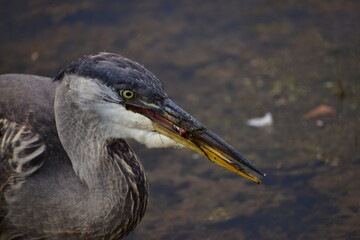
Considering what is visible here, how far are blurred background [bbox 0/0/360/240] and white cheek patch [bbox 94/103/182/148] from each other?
141cm

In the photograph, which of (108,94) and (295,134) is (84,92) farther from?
(295,134)

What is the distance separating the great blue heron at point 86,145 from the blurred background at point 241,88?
3.57 feet

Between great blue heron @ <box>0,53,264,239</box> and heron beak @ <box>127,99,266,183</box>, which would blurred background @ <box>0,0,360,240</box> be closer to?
great blue heron @ <box>0,53,264,239</box>

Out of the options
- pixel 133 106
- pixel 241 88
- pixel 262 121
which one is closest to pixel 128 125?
pixel 133 106

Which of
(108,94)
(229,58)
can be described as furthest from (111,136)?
(229,58)

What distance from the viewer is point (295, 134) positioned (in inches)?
216

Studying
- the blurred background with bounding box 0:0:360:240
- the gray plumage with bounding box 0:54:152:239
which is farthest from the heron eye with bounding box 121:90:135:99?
the blurred background with bounding box 0:0:360:240

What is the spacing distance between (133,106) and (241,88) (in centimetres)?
292

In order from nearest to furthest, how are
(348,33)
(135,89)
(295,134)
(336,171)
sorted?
(135,89) → (336,171) → (295,134) → (348,33)

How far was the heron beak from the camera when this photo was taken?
11.2ft

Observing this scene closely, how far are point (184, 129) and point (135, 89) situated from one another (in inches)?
15.4

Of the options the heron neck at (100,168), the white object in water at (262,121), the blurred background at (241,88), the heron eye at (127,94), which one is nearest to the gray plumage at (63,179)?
the heron neck at (100,168)

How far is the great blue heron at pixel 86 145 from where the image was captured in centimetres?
343

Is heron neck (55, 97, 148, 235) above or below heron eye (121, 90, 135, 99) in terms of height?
below
